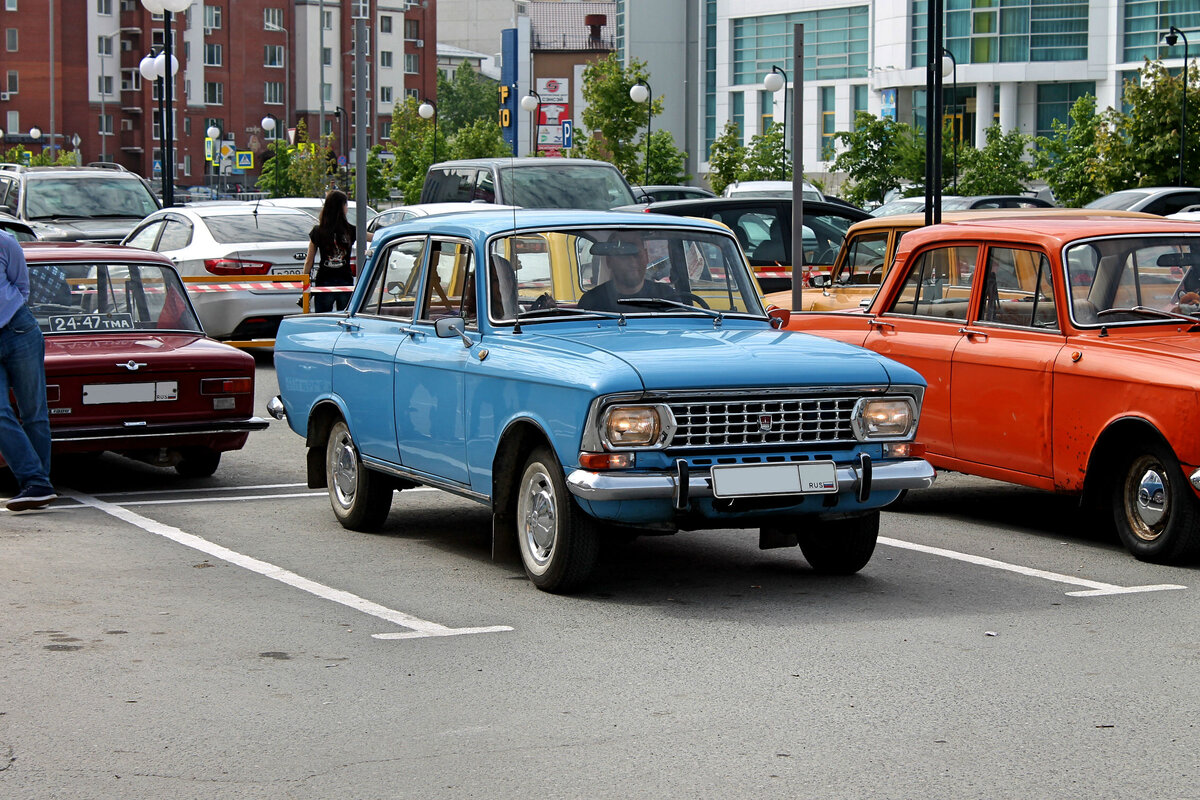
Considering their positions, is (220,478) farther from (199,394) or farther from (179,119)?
(179,119)

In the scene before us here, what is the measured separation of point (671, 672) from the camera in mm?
6523

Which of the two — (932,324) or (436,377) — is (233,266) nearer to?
(932,324)

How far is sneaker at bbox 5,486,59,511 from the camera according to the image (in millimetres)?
10391

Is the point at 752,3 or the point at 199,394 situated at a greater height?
the point at 752,3

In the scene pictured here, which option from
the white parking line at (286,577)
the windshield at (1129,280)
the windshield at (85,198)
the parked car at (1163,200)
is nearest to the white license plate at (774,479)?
the white parking line at (286,577)

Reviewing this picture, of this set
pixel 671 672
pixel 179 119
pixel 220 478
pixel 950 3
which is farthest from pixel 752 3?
pixel 671 672

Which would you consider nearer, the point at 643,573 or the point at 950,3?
the point at 643,573

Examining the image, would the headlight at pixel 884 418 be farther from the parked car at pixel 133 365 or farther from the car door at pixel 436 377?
the parked car at pixel 133 365

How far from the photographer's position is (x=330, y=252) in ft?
58.7

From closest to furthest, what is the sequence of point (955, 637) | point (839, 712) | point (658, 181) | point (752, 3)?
1. point (839, 712)
2. point (955, 637)
3. point (658, 181)
4. point (752, 3)

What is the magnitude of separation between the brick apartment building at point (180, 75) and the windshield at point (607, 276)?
347 ft

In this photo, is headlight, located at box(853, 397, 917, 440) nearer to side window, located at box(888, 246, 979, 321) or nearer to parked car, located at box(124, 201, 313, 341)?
side window, located at box(888, 246, 979, 321)

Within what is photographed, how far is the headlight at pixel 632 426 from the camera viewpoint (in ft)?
24.4

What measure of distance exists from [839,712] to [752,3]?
274ft
